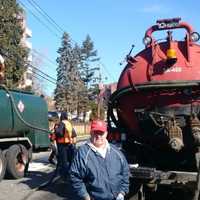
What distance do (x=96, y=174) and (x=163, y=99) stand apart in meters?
3.32

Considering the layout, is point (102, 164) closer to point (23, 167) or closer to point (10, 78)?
point (23, 167)

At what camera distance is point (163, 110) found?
27.6ft

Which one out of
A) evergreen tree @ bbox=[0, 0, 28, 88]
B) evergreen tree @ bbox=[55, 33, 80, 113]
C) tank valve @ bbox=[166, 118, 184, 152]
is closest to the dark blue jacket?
tank valve @ bbox=[166, 118, 184, 152]

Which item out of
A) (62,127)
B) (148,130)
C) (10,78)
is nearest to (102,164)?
Result: (148,130)

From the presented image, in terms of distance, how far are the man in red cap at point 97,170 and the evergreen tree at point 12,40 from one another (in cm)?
3538

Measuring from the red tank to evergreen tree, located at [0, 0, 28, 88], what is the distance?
32047 mm

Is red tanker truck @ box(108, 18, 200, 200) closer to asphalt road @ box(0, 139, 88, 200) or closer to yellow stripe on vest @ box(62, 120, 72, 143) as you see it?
asphalt road @ box(0, 139, 88, 200)

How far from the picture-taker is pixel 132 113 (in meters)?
8.89

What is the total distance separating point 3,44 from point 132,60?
3372 centimetres

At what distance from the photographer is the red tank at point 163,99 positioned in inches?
325

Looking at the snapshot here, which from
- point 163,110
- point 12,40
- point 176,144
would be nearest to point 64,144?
point 163,110

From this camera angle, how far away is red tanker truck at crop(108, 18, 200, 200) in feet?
26.6

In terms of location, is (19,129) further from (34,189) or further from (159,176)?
(159,176)

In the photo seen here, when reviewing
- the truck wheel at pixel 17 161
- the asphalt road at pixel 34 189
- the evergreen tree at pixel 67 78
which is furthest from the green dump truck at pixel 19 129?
the evergreen tree at pixel 67 78
